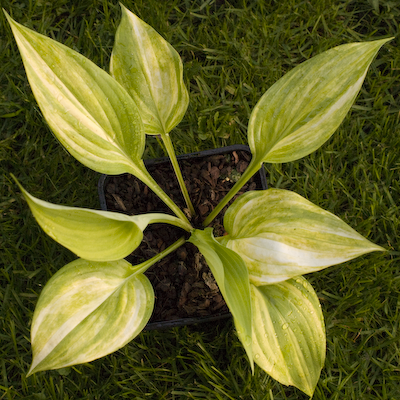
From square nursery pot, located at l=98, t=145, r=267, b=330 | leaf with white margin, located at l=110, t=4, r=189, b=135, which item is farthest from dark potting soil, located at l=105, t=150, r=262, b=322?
leaf with white margin, located at l=110, t=4, r=189, b=135

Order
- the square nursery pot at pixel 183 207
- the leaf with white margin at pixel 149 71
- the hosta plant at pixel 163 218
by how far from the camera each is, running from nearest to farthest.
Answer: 1. the hosta plant at pixel 163 218
2. the leaf with white margin at pixel 149 71
3. the square nursery pot at pixel 183 207

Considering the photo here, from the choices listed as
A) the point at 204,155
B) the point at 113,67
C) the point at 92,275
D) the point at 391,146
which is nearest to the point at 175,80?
the point at 113,67

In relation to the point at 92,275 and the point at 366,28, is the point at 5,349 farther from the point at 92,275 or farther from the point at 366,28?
the point at 366,28

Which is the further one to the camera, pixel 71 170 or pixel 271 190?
pixel 71 170

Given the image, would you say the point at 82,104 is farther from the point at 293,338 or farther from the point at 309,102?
the point at 293,338

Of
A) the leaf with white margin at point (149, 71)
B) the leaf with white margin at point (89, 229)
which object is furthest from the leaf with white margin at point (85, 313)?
the leaf with white margin at point (149, 71)

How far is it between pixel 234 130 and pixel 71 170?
551 mm

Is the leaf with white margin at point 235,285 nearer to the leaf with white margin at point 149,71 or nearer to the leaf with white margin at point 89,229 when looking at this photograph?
the leaf with white margin at point 89,229

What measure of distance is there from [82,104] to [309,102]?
1.36 feet

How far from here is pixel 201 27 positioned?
131cm

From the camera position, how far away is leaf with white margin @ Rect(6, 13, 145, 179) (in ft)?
2.04

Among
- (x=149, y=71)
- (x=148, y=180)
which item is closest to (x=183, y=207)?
(x=148, y=180)

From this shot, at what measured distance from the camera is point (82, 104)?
0.69 metres

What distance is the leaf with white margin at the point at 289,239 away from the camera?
24.9 inches
